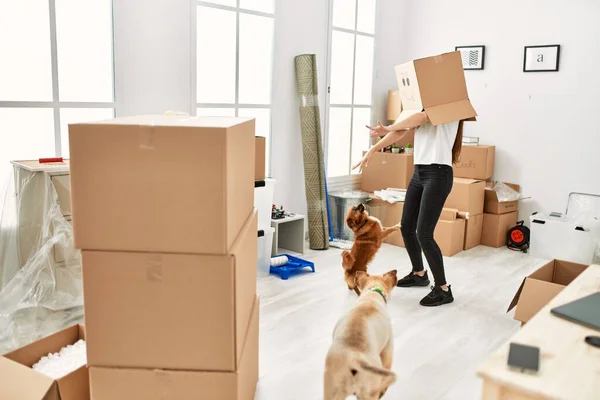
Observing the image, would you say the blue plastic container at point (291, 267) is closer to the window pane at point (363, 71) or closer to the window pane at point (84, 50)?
the window pane at point (84, 50)

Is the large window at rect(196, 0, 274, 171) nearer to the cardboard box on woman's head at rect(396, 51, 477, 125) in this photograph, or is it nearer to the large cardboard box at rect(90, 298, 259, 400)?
the cardboard box on woman's head at rect(396, 51, 477, 125)

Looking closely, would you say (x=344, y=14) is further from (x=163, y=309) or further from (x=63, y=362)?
(x=163, y=309)

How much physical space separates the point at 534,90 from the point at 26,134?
3.91m

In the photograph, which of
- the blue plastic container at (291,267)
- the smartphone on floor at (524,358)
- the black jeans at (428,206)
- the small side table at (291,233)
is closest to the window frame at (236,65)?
the small side table at (291,233)

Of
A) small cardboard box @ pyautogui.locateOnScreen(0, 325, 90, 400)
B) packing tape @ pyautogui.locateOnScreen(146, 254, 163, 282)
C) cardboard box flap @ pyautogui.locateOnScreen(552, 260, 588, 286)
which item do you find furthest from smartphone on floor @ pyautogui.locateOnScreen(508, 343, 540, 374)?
cardboard box flap @ pyautogui.locateOnScreen(552, 260, 588, 286)

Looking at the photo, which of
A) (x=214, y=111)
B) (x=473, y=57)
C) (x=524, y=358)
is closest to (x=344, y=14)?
(x=473, y=57)

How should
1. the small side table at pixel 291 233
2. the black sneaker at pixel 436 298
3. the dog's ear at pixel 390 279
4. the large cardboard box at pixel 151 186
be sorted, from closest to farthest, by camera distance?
the large cardboard box at pixel 151 186 → the dog's ear at pixel 390 279 → the black sneaker at pixel 436 298 → the small side table at pixel 291 233

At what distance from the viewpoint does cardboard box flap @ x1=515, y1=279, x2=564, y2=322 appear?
2439mm

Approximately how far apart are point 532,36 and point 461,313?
272 centimetres

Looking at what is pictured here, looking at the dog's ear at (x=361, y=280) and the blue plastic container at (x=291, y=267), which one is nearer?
the dog's ear at (x=361, y=280)

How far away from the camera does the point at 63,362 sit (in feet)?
6.54

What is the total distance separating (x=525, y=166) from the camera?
4.82 meters

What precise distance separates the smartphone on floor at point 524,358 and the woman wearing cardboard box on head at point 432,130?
189 cm

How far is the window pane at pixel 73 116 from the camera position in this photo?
3209mm
